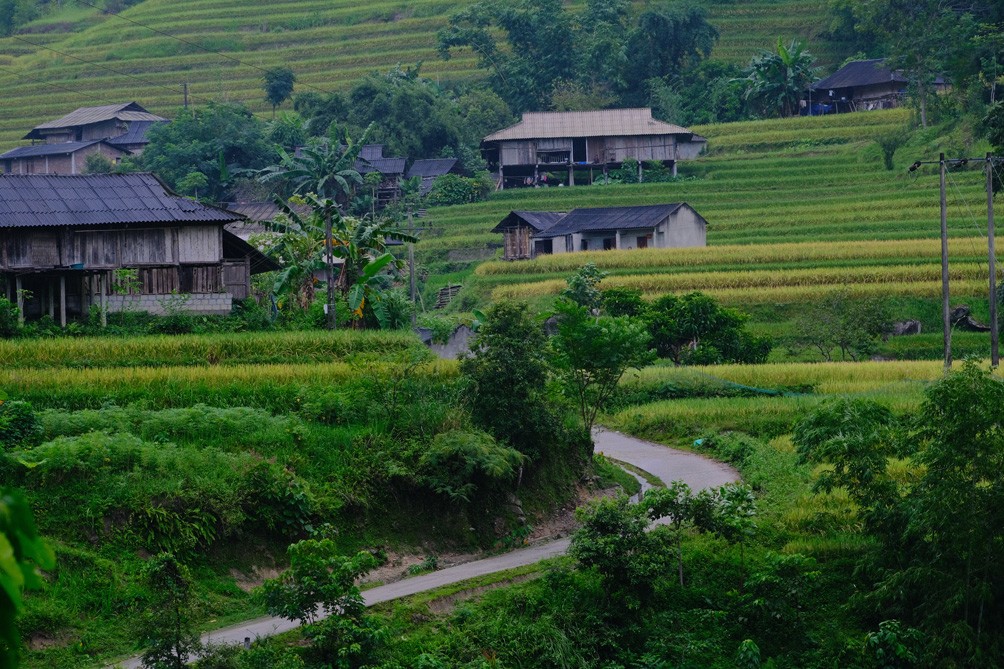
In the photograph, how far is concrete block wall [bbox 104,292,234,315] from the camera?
1156 inches

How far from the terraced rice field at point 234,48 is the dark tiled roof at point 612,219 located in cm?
3178

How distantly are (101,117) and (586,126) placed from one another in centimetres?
2688

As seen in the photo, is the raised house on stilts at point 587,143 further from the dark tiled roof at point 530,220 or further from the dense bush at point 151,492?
the dense bush at point 151,492

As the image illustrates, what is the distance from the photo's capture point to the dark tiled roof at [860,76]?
7288 cm

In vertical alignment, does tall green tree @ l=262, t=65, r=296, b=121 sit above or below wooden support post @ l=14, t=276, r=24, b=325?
above

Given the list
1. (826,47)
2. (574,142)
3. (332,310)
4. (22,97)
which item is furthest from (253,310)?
(22,97)

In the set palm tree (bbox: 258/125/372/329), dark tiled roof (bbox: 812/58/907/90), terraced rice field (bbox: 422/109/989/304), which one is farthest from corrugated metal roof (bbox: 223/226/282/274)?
dark tiled roof (bbox: 812/58/907/90)

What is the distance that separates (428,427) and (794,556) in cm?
627

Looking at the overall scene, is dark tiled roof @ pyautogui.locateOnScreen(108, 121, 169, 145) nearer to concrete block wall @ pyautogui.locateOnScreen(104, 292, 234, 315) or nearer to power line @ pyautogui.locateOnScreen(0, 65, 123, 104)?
power line @ pyautogui.locateOnScreen(0, 65, 123, 104)

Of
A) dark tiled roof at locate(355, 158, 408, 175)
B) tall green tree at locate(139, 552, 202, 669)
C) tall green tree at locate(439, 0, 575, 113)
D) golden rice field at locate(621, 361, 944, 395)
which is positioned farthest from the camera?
tall green tree at locate(439, 0, 575, 113)

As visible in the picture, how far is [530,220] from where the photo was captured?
55250 mm

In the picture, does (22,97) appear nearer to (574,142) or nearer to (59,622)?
(574,142)

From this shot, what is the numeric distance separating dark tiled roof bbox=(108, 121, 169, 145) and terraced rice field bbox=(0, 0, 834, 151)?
10.3 metres

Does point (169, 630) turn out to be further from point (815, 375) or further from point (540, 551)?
point (815, 375)
